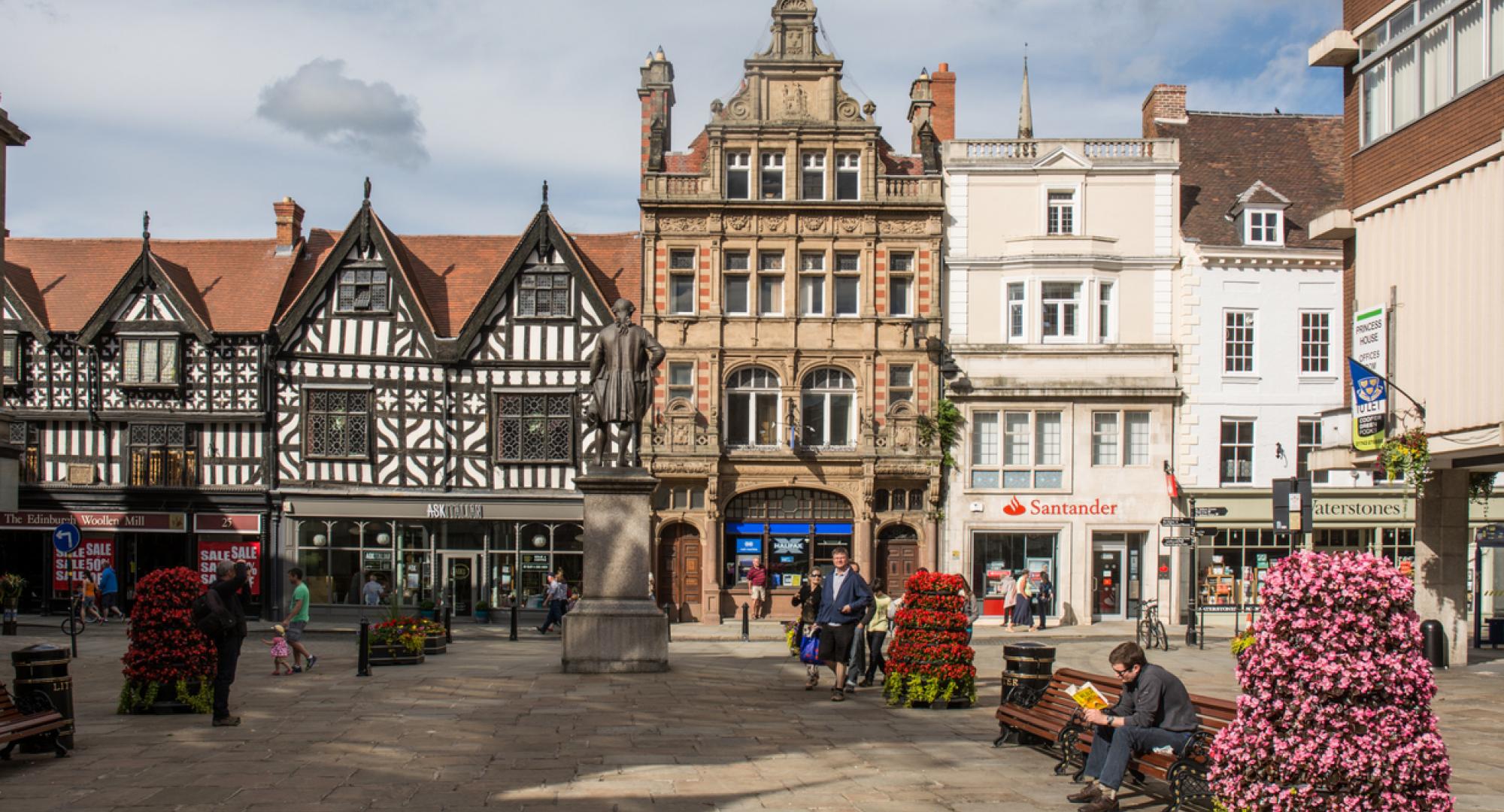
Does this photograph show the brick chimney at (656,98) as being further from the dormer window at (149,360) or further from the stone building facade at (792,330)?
the dormer window at (149,360)

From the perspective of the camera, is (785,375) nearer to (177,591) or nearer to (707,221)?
(707,221)

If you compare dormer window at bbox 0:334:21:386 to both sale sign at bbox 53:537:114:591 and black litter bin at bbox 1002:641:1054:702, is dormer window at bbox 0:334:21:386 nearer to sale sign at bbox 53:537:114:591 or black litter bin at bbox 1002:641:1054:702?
sale sign at bbox 53:537:114:591

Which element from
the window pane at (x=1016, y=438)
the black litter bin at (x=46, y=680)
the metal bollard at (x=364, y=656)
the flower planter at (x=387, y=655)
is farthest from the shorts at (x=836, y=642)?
the window pane at (x=1016, y=438)

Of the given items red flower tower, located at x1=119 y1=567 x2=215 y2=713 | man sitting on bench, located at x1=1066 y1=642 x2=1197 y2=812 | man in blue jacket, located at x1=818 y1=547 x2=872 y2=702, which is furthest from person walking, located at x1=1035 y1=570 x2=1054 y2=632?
man sitting on bench, located at x1=1066 y1=642 x2=1197 y2=812

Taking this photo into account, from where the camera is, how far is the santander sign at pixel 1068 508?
34.6 meters

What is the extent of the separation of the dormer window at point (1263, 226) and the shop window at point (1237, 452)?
452 cm

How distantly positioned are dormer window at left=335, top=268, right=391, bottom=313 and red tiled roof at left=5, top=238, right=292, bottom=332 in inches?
78.4

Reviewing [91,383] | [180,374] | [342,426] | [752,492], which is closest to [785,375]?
[752,492]

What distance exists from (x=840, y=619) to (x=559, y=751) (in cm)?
486

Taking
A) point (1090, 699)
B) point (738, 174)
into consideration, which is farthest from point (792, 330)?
point (1090, 699)

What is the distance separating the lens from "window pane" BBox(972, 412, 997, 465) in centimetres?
3497

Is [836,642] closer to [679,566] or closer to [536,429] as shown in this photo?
[679,566]

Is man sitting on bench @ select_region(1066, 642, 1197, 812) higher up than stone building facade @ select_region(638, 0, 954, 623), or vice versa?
stone building facade @ select_region(638, 0, 954, 623)

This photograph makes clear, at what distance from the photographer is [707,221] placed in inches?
1389
